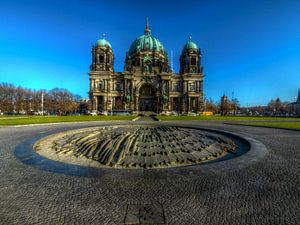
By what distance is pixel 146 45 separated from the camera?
8025 cm

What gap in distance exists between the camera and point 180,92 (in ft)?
256

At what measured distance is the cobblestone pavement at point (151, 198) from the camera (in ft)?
9.48

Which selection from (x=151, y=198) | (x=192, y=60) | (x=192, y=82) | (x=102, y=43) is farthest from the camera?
(x=192, y=60)

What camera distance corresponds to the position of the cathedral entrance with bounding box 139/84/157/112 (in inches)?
3012

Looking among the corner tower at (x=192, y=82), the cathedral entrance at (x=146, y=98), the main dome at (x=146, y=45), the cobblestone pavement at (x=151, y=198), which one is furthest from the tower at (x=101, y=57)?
the cobblestone pavement at (x=151, y=198)

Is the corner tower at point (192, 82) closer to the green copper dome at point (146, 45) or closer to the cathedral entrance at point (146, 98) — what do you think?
the cathedral entrance at point (146, 98)

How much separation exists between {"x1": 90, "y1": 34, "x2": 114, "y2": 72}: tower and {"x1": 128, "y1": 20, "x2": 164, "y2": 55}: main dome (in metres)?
13.2

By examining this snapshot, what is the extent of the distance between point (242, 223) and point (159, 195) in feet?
5.23

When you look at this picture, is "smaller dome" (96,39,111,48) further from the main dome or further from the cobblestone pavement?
the cobblestone pavement

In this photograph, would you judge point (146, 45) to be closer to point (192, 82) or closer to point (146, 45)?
point (146, 45)

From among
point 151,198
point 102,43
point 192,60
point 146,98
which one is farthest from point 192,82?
point 151,198

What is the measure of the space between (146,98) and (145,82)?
23.9ft

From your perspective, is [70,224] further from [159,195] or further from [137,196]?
[159,195]

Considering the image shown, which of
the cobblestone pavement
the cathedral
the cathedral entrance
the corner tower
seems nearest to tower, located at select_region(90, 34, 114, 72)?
the cathedral
